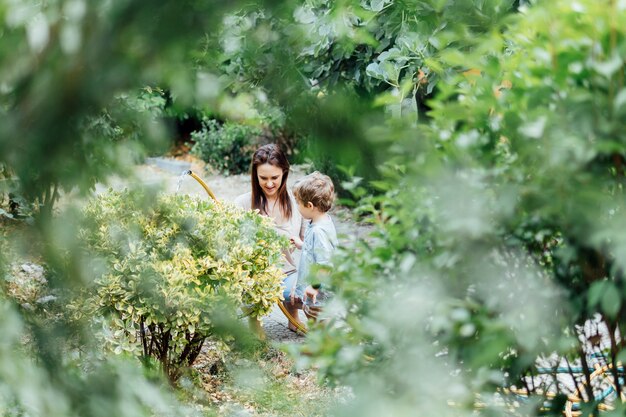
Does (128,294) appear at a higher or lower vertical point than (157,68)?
higher

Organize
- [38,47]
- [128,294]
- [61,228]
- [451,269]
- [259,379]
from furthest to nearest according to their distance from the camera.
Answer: [128,294] < [451,269] < [259,379] < [61,228] < [38,47]

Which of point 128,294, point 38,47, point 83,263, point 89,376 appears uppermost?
point 128,294

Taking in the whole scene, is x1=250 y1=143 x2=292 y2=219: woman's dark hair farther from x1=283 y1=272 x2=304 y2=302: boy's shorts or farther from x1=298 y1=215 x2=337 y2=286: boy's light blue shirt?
x1=298 y1=215 x2=337 y2=286: boy's light blue shirt

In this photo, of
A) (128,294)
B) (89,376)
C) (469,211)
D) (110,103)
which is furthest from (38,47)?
(128,294)

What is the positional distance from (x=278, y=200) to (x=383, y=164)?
4.00 m

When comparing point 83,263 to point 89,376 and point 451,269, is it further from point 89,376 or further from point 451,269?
point 451,269

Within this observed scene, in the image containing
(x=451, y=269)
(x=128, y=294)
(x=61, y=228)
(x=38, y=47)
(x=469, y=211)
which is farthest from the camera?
(x=128, y=294)

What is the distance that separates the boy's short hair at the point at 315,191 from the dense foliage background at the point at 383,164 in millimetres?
2868

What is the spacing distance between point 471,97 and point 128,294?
8.84 ft

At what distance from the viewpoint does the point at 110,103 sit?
1.13 meters

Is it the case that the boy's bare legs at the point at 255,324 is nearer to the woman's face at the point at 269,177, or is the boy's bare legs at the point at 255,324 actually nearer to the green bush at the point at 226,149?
the woman's face at the point at 269,177

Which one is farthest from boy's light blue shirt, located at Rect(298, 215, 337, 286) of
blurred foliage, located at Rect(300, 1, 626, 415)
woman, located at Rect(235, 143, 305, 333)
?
blurred foliage, located at Rect(300, 1, 626, 415)

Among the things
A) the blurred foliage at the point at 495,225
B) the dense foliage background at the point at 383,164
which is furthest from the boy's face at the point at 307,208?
the blurred foliage at the point at 495,225

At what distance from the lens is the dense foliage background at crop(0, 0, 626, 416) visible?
106cm
